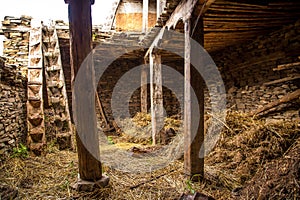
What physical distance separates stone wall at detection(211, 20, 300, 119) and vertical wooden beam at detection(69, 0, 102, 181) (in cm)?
438

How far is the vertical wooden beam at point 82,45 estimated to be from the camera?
2.54m

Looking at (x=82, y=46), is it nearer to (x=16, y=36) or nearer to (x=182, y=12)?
(x=182, y=12)

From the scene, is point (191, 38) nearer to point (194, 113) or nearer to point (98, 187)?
point (194, 113)

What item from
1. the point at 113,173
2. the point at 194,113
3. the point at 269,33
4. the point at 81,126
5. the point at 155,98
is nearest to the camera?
the point at 81,126

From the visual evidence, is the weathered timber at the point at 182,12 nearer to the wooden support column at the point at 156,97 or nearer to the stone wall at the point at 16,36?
the wooden support column at the point at 156,97

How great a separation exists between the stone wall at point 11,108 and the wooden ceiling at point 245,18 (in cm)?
384

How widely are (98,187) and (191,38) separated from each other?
2.59m

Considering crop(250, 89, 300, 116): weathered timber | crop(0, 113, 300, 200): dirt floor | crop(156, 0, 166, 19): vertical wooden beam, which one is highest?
crop(156, 0, 166, 19): vertical wooden beam

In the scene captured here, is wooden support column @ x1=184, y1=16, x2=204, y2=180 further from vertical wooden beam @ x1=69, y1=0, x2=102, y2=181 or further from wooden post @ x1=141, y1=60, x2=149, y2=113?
wooden post @ x1=141, y1=60, x2=149, y2=113

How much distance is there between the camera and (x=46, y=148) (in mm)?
4301

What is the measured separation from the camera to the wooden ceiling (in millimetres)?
3478

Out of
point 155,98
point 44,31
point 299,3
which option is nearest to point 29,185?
point 155,98

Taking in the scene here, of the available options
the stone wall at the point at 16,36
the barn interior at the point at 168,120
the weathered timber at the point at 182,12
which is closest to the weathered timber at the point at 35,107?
the barn interior at the point at 168,120

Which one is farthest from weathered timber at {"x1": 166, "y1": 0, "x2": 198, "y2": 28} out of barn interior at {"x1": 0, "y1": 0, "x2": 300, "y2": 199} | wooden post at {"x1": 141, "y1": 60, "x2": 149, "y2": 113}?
wooden post at {"x1": 141, "y1": 60, "x2": 149, "y2": 113}
